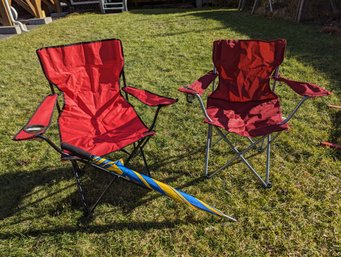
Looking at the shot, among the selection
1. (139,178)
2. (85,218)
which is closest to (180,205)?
(139,178)

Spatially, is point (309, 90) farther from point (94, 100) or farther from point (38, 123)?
point (38, 123)

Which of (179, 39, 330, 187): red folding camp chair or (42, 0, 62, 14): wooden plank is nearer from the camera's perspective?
(179, 39, 330, 187): red folding camp chair

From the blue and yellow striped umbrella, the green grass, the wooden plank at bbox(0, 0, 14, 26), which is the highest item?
the wooden plank at bbox(0, 0, 14, 26)

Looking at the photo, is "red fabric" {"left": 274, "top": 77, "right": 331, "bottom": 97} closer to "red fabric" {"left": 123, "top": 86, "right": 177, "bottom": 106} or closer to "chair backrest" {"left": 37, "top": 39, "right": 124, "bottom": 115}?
"red fabric" {"left": 123, "top": 86, "right": 177, "bottom": 106}

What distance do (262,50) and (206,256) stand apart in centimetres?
190

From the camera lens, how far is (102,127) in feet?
8.39

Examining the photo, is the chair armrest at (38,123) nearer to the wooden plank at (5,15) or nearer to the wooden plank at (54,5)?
the wooden plank at (5,15)

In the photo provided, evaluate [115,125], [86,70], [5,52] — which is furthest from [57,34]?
[115,125]

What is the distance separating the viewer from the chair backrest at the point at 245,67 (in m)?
2.69

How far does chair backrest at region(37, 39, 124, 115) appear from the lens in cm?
260

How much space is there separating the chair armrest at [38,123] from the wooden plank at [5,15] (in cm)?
632

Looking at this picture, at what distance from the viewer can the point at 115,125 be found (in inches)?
101

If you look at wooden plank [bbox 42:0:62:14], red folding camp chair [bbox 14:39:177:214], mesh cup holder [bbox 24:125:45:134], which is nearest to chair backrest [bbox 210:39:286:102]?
red folding camp chair [bbox 14:39:177:214]

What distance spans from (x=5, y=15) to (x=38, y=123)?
6.86 meters
